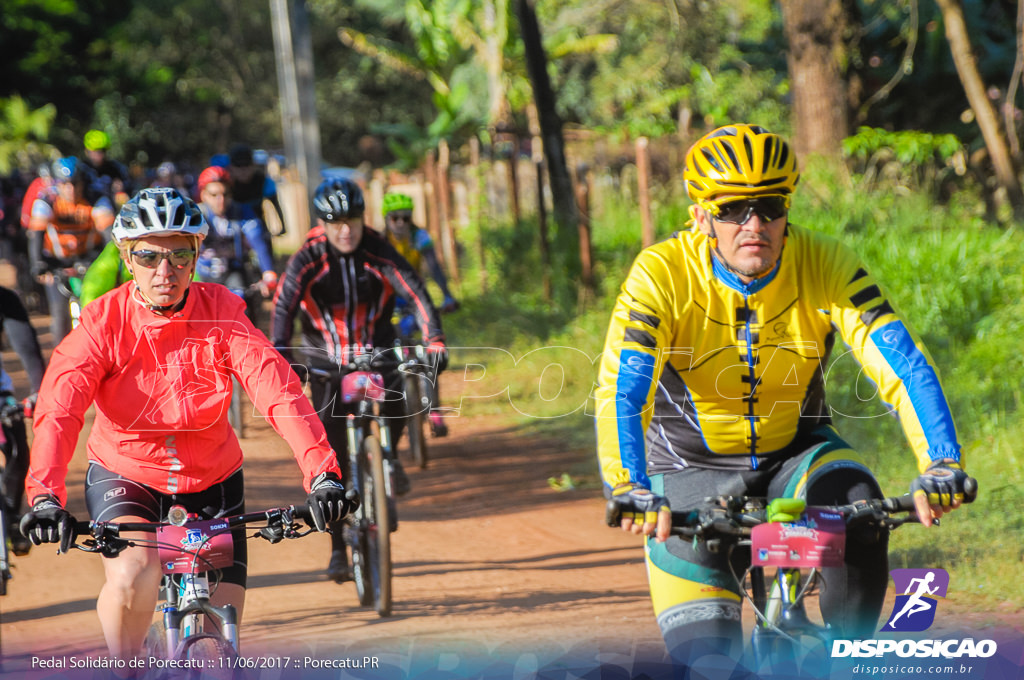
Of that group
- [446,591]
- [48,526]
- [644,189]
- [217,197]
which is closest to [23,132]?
[217,197]

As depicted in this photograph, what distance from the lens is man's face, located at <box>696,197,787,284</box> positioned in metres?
3.59

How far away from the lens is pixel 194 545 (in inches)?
141

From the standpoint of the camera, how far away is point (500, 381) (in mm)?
13531

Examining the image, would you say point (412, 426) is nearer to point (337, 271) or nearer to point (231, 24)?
point (337, 271)

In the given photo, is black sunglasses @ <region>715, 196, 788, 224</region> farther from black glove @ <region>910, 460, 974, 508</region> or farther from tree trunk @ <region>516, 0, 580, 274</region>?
tree trunk @ <region>516, 0, 580, 274</region>

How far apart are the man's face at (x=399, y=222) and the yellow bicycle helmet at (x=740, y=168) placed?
7439mm

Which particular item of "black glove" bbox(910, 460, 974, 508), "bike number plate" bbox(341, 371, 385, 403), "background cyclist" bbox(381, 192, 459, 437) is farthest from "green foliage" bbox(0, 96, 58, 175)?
"black glove" bbox(910, 460, 974, 508)

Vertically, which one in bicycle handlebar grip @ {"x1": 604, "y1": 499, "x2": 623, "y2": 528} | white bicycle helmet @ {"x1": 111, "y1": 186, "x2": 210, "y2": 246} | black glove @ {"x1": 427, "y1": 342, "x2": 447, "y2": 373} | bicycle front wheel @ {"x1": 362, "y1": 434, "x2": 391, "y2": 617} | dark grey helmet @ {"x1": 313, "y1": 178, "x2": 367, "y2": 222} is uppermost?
dark grey helmet @ {"x1": 313, "y1": 178, "x2": 367, "y2": 222}

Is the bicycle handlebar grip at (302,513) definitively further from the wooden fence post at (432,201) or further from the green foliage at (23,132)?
the green foliage at (23,132)

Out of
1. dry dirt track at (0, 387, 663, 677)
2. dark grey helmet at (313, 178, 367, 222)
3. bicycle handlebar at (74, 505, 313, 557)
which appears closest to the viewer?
bicycle handlebar at (74, 505, 313, 557)

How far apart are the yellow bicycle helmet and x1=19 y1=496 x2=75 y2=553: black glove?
211cm

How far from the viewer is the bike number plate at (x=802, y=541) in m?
3.15

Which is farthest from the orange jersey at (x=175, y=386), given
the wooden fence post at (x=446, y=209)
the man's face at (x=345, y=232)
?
the wooden fence post at (x=446, y=209)

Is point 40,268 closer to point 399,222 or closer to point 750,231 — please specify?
point 399,222
